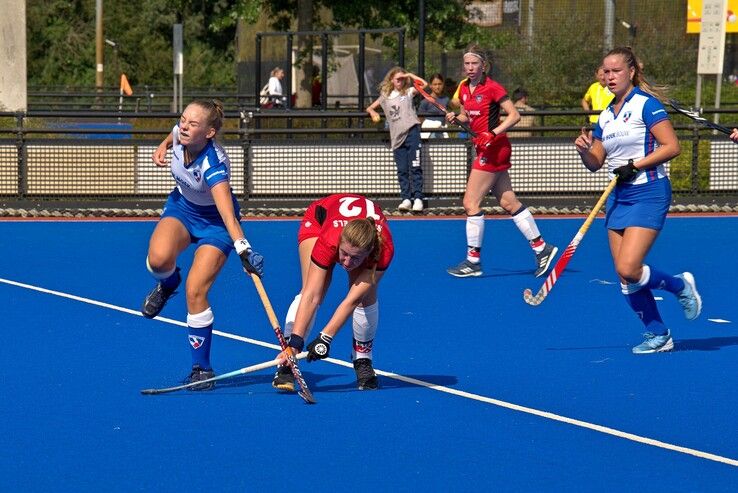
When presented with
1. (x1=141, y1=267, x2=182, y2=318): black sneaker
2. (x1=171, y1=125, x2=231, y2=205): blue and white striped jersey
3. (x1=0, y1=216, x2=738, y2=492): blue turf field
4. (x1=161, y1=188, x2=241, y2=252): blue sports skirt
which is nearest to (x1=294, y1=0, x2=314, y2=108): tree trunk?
(x1=0, y1=216, x2=738, y2=492): blue turf field

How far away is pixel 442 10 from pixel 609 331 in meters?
21.1

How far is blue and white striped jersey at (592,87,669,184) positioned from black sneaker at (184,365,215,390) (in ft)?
9.80

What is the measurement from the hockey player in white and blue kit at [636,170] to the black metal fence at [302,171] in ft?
31.4

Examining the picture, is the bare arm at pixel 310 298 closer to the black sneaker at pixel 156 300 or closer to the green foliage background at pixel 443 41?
the black sneaker at pixel 156 300

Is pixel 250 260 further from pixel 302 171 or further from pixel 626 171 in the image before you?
pixel 302 171

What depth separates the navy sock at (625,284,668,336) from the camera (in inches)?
362

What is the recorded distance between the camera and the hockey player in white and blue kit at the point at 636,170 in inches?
353

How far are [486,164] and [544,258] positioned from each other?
101 centimetres

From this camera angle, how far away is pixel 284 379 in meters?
7.88

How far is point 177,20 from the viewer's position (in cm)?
5316

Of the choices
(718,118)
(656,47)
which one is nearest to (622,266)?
(718,118)

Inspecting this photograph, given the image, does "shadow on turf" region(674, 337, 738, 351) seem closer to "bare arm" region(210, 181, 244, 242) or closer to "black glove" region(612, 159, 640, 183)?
"black glove" region(612, 159, 640, 183)

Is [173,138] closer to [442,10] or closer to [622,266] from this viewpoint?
[622,266]

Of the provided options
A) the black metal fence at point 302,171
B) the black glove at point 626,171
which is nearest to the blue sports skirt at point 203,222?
the black glove at point 626,171
